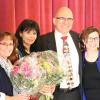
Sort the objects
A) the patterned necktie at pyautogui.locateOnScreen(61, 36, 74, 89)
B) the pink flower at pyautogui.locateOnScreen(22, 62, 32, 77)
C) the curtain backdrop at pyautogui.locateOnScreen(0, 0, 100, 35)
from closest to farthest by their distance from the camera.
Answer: the pink flower at pyautogui.locateOnScreen(22, 62, 32, 77)
the patterned necktie at pyautogui.locateOnScreen(61, 36, 74, 89)
the curtain backdrop at pyautogui.locateOnScreen(0, 0, 100, 35)

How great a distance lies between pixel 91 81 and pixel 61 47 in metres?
0.41

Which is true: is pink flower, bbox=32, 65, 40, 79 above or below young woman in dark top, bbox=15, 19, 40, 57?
below

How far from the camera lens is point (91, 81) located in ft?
9.05

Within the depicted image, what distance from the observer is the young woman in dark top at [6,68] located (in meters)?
2.01

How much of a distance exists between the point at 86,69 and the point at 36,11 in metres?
0.94

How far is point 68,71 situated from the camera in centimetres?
268

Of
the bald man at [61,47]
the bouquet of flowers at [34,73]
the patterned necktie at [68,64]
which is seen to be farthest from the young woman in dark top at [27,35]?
the bouquet of flowers at [34,73]

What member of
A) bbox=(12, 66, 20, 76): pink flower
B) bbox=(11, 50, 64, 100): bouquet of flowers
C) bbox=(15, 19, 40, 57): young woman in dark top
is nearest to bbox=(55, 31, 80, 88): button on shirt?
bbox=(15, 19, 40, 57): young woman in dark top

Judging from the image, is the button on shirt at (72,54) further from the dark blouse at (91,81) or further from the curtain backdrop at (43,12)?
the curtain backdrop at (43,12)

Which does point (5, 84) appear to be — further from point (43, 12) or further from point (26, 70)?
point (43, 12)

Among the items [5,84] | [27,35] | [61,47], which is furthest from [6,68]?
[61,47]

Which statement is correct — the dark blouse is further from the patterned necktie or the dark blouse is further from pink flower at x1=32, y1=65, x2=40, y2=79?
pink flower at x1=32, y1=65, x2=40, y2=79

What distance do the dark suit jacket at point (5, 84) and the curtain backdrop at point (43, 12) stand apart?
1203 millimetres

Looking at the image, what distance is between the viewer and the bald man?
9.02 feet
